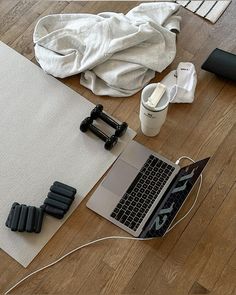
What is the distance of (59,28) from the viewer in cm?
181

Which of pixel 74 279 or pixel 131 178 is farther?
pixel 131 178

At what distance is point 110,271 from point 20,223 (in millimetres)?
346

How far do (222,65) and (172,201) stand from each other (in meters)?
0.63

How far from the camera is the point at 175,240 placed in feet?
4.86

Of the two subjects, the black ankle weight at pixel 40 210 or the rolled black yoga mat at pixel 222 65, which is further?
the rolled black yoga mat at pixel 222 65

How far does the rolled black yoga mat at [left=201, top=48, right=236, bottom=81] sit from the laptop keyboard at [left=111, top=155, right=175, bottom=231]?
0.45 m

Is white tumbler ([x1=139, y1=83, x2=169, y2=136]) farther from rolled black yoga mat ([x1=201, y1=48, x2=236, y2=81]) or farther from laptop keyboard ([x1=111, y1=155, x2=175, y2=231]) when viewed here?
rolled black yoga mat ([x1=201, y1=48, x2=236, y2=81])

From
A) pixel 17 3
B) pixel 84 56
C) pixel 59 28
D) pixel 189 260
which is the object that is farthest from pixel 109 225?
pixel 17 3

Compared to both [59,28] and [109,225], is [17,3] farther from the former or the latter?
[109,225]

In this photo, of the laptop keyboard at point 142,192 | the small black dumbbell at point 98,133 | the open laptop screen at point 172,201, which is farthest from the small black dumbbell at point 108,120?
the open laptop screen at point 172,201

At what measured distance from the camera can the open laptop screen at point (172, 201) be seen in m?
1.39

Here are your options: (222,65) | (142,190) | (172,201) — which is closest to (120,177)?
(142,190)

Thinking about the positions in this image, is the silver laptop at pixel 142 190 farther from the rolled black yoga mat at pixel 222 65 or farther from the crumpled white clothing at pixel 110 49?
the rolled black yoga mat at pixel 222 65

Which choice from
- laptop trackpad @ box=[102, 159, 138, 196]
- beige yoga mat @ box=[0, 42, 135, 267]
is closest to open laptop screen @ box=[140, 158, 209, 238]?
laptop trackpad @ box=[102, 159, 138, 196]
